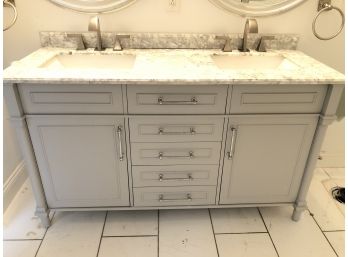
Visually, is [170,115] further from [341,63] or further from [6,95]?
[341,63]

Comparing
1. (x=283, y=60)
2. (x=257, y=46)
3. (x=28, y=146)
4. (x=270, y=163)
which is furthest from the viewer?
(x=257, y=46)

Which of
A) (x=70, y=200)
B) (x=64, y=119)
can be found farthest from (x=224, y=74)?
(x=70, y=200)

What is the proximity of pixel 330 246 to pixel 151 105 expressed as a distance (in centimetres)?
116

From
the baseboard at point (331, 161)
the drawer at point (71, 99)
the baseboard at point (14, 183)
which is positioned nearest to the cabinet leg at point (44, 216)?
the baseboard at point (14, 183)

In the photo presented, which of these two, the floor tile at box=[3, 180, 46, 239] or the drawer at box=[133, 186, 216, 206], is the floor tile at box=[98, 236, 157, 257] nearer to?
the drawer at box=[133, 186, 216, 206]

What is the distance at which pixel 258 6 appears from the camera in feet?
5.15

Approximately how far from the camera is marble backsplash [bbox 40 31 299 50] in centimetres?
156

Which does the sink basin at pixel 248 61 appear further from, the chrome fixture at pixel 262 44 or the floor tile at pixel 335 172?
the floor tile at pixel 335 172

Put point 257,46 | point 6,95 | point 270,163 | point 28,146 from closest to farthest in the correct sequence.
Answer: point 6,95 → point 28,146 → point 270,163 → point 257,46

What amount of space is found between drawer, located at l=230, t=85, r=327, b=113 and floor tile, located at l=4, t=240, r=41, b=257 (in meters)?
1.16

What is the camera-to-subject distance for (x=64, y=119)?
4.05 ft

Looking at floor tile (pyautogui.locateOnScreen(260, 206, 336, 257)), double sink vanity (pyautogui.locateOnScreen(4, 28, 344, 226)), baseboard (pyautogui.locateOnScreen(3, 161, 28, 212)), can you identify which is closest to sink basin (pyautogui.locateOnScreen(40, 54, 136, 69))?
double sink vanity (pyautogui.locateOnScreen(4, 28, 344, 226))

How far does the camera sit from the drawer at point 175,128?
49.4 inches

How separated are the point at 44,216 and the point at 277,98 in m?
1.28
